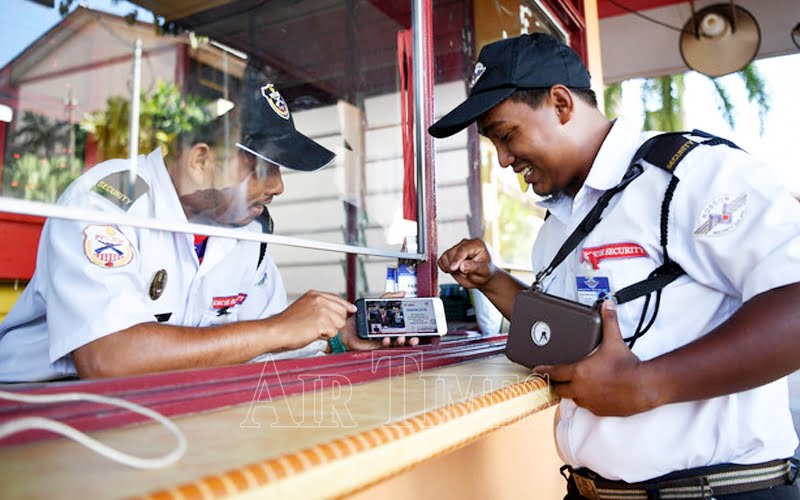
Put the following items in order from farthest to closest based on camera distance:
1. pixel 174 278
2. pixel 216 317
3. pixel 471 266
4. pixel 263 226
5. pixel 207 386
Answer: pixel 263 226
pixel 471 266
pixel 216 317
pixel 174 278
pixel 207 386

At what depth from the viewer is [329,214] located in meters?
2.60

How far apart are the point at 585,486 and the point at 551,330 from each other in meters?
0.38

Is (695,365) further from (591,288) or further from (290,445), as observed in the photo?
(290,445)

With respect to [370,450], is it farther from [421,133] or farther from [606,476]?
[421,133]

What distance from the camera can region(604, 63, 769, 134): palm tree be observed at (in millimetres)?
10188

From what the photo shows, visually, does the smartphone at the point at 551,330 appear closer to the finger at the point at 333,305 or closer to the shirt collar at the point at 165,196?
the finger at the point at 333,305

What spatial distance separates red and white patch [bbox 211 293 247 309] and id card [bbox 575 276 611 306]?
0.82m

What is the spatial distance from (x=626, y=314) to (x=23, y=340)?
3.87ft

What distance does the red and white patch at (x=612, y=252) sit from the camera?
1071 mm

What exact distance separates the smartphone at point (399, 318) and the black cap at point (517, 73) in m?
0.43

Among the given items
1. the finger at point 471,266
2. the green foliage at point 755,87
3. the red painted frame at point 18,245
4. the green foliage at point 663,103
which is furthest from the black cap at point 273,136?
the green foliage at point 755,87

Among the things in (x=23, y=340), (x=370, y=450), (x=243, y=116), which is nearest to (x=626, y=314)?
(x=370, y=450)

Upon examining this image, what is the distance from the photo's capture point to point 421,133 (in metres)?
1.71

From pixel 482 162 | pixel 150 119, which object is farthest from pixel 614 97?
pixel 150 119
